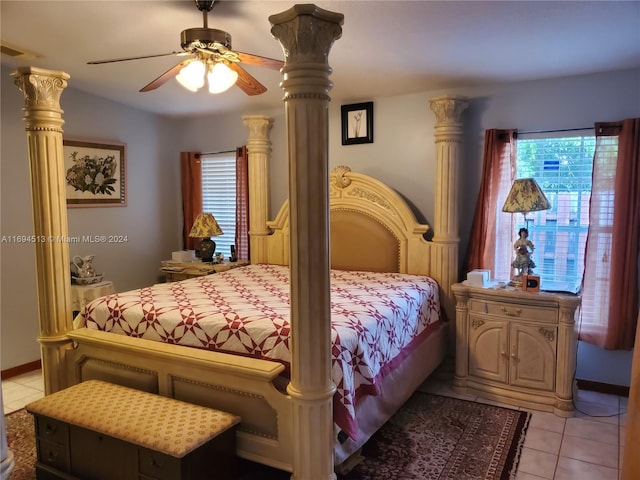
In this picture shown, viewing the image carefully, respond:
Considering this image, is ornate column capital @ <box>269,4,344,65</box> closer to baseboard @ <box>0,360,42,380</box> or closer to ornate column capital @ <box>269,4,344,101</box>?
ornate column capital @ <box>269,4,344,101</box>

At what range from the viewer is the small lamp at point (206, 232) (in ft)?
15.8

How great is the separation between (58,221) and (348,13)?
206 centimetres

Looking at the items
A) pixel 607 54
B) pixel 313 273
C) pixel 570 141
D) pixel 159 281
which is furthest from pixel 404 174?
pixel 159 281

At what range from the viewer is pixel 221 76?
2.64 m

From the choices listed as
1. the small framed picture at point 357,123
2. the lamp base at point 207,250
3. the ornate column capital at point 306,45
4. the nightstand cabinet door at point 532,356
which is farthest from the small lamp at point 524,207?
the lamp base at point 207,250

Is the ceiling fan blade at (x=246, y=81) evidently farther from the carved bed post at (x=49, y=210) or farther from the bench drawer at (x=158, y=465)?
the bench drawer at (x=158, y=465)

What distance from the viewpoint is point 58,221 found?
9.52ft

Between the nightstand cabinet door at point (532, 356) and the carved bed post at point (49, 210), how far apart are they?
9.58 feet

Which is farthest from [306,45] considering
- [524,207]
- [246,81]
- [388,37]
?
[524,207]

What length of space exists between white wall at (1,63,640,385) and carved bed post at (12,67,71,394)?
147 cm

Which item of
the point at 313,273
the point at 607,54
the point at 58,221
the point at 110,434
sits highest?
the point at 607,54

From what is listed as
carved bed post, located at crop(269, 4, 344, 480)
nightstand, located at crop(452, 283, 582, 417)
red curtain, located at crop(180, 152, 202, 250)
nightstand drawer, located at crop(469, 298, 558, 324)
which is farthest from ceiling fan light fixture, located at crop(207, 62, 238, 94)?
red curtain, located at crop(180, 152, 202, 250)

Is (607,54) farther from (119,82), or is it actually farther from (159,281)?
(159,281)

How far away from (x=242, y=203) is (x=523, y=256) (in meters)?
2.82
